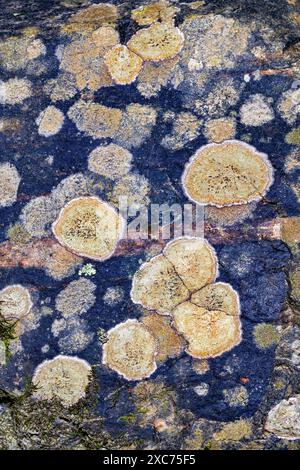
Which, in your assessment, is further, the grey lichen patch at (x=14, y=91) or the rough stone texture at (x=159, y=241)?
the grey lichen patch at (x=14, y=91)

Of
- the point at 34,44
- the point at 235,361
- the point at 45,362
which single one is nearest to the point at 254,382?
the point at 235,361

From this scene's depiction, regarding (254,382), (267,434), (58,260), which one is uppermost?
(58,260)

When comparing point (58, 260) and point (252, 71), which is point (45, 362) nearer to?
point (58, 260)

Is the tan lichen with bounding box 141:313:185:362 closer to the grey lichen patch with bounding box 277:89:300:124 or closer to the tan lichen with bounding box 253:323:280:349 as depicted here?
the tan lichen with bounding box 253:323:280:349

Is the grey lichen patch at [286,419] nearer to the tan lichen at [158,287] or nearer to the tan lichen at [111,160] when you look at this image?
the tan lichen at [158,287]

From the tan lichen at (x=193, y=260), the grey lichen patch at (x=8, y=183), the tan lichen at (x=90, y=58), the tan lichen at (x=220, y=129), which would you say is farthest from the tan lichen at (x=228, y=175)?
the grey lichen patch at (x=8, y=183)
